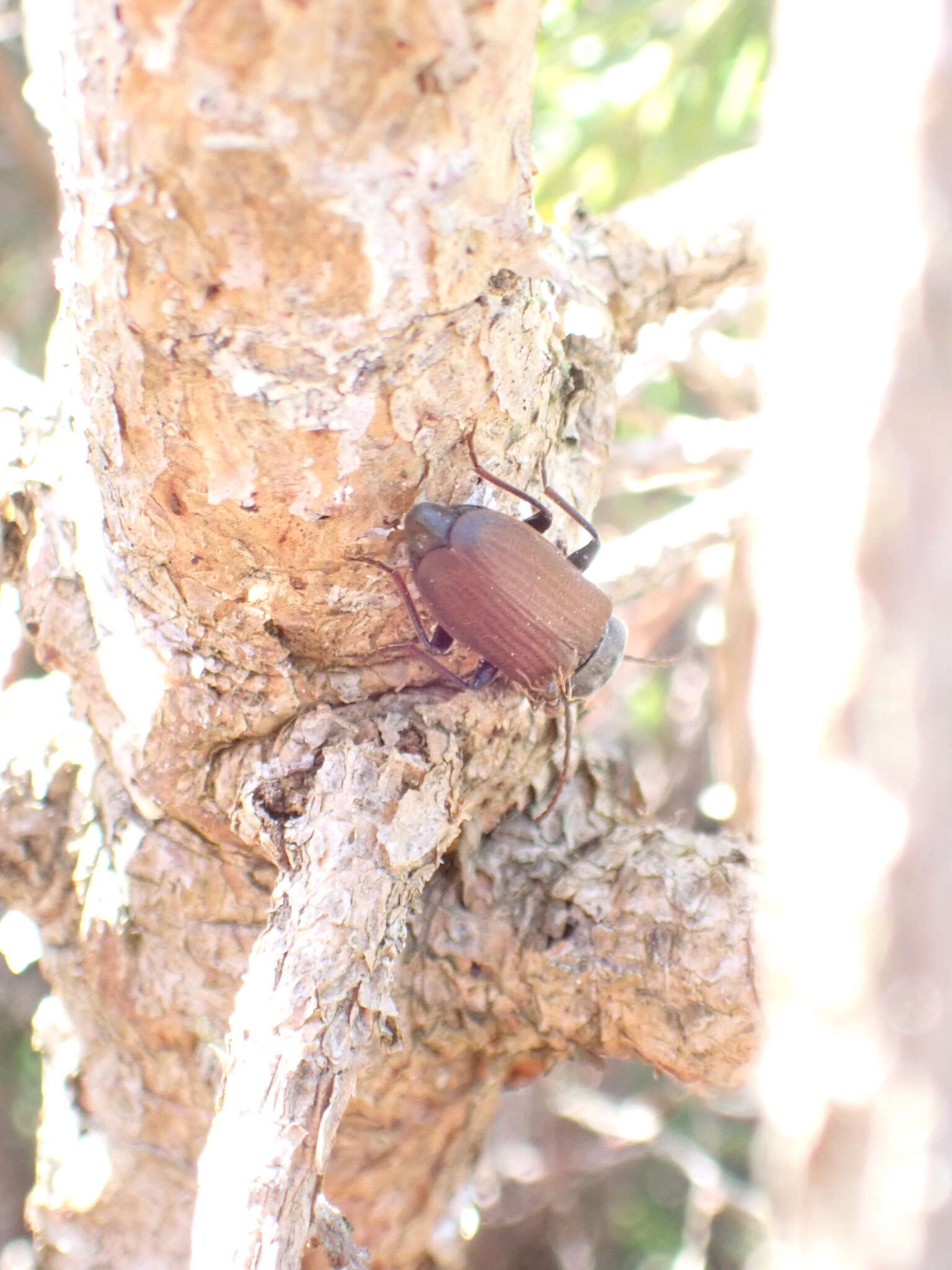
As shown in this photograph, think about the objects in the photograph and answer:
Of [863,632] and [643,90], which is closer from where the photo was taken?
[863,632]

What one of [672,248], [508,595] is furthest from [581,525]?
[672,248]

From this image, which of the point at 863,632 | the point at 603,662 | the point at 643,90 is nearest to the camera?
the point at 863,632

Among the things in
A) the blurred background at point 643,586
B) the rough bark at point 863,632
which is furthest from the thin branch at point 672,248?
the rough bark at point 863,632

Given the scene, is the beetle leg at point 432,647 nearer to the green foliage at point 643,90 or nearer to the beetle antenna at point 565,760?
the beetle antenna at point 565,760

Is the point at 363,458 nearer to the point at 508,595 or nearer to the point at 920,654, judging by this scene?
the point at 508,595

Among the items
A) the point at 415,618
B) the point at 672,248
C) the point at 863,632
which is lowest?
the point at 415,618

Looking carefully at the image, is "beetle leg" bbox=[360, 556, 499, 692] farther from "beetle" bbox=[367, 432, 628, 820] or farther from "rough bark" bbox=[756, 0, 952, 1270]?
"rough bark" bbox=[756, 0, 952, 1270]

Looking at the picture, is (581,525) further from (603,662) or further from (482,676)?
(603,662)

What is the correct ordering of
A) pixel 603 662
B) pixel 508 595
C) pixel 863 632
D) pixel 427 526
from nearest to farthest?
pixel 863 632 → pixel 427 526 → pixel 508 595 → pixel 603 662

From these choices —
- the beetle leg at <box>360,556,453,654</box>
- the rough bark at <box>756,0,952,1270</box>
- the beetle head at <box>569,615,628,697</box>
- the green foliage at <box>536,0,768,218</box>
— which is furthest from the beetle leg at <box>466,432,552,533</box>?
the green foliage at <box>536,0,768,218</box>
